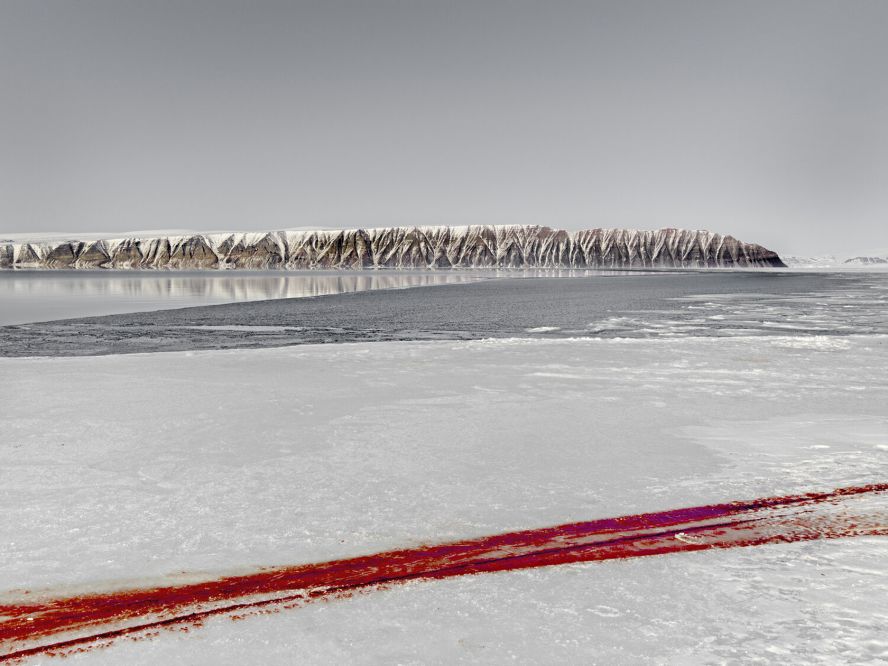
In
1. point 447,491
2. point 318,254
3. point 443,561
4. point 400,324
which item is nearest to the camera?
point 443,561

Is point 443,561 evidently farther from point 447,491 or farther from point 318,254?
point 318,254

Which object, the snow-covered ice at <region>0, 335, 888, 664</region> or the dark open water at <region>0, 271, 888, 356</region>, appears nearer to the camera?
the snow-covered ice at <region>0, 335, 888, 664</region>

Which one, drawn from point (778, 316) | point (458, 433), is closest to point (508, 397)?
point (458, 433)

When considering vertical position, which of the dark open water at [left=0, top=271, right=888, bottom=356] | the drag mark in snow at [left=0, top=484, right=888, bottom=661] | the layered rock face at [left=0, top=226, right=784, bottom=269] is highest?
the layered rock face at [left=0, top=226, right=784, bottom=269]

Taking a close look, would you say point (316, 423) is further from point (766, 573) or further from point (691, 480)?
point (766, 573)

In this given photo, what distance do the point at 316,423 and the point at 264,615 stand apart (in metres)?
3.49

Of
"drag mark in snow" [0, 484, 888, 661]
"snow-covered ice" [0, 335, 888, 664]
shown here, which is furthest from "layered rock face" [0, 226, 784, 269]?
"drag mark in snow" [0, 484, 888, 661]

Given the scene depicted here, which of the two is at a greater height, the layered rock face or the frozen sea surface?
the layered rock face

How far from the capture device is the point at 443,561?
11.0 ft

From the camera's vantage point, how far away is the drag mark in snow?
2822mm

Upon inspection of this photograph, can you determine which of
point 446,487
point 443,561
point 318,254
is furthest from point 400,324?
point 318,254

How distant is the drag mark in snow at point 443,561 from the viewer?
111 inches

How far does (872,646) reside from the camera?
2.58m

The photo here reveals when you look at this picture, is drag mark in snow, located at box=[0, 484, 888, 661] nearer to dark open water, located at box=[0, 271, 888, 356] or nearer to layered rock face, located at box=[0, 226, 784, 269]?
dark open water, located at box=[0, 271, 888, 356]
